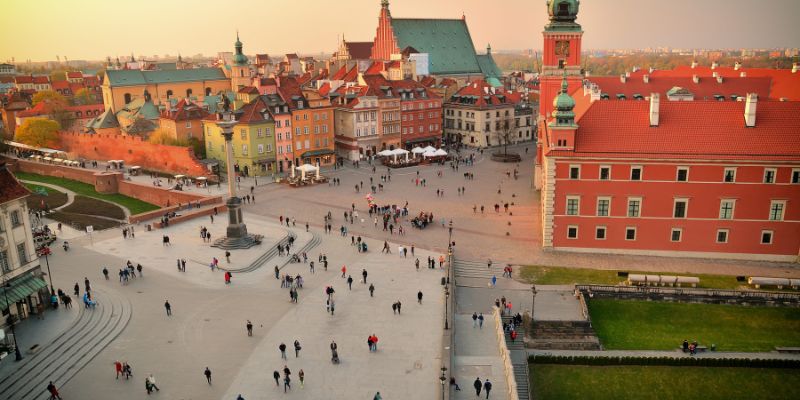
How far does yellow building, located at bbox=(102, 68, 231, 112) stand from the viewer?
105312 millimetres

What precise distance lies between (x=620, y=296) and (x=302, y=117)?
163ft

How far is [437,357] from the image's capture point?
30234 millimetres

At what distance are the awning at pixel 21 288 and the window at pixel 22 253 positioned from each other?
0.84 metres

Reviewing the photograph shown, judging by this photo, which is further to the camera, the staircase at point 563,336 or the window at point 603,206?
the window at point 603,206

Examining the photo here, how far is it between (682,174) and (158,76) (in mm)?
97484

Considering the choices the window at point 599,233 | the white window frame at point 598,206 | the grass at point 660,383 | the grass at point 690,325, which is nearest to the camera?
the grass at point 660,383

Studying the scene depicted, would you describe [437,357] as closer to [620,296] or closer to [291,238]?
[620,296]

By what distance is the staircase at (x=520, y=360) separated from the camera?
2904 cm

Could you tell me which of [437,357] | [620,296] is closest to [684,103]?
[620,296]

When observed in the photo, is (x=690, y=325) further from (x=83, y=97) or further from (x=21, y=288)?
(x=83, y=97)

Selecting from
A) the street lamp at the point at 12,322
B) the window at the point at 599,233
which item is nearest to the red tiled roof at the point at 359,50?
the window at the point at 599,233

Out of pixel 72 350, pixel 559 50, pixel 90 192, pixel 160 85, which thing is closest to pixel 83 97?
pixel 160 85

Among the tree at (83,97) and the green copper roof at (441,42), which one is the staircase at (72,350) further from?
the tree at (83,97)

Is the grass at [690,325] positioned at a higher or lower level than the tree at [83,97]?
lower
